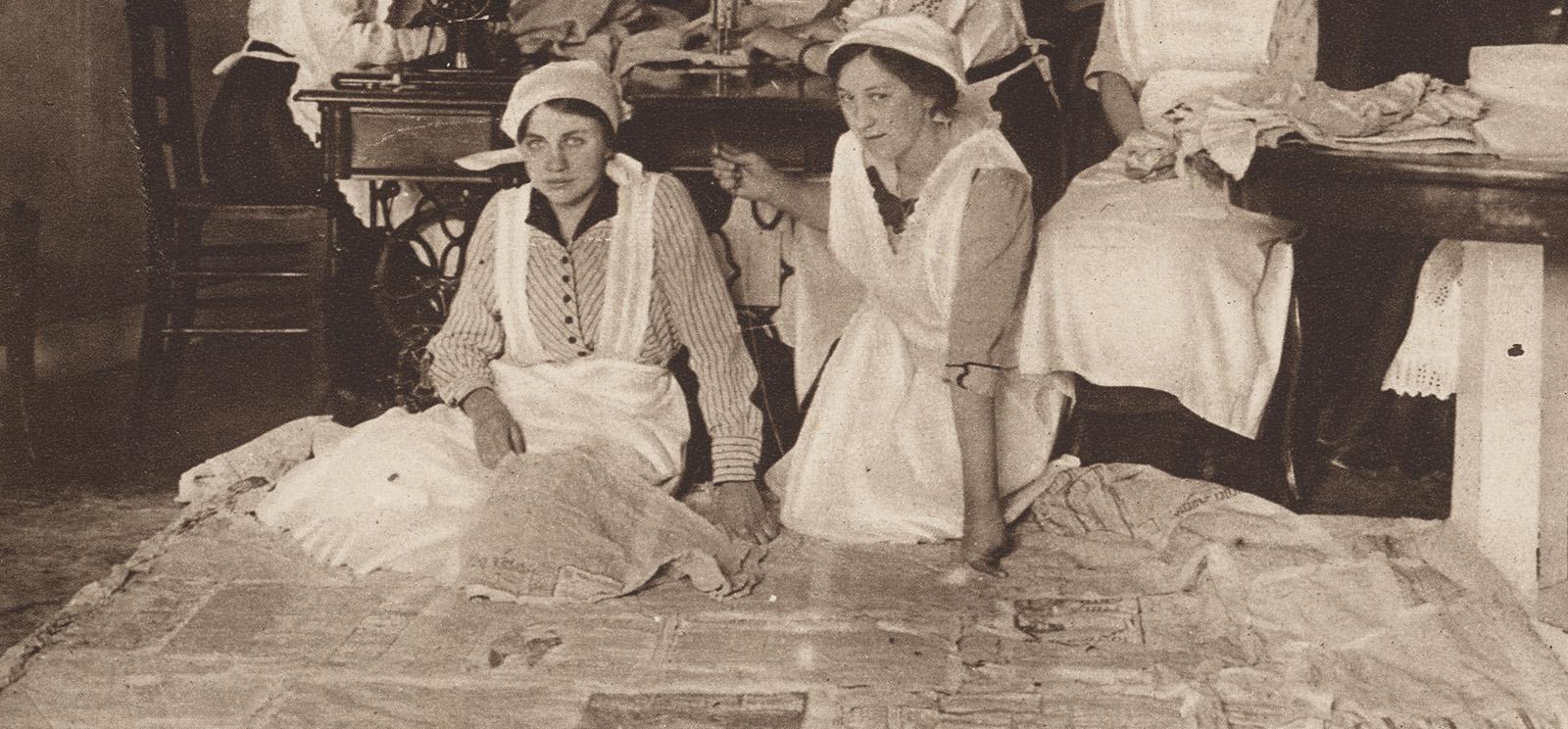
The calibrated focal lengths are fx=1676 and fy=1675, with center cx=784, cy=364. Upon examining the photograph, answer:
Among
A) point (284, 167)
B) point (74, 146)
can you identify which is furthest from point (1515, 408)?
point (74, 146)

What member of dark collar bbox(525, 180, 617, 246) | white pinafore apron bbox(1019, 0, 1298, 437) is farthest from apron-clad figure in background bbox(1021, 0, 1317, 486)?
dark collar bbox(525, 180, 617, 246)

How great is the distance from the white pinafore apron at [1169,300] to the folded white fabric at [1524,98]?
2.44ft

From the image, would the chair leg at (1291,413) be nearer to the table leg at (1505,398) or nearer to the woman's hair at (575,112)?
the table leg at (1505,398)

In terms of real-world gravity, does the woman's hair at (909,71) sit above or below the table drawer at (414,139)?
above

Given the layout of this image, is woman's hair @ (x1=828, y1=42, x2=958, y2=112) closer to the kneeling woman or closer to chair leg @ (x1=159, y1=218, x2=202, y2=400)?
the kneeling woman

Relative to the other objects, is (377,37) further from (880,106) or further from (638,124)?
(880,106)

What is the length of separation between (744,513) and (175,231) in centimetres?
213

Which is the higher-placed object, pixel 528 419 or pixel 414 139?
pixel 414 139

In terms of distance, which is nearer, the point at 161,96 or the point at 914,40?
the point at 914,40

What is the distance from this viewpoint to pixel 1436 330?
12.7ft

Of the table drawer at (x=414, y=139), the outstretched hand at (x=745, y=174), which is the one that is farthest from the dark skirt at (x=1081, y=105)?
Answer: the table drawer at (x=414, y=139)

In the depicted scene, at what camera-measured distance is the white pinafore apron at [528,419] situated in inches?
146

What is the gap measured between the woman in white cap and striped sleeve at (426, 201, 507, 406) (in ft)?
1.88

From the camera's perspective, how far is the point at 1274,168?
2.99 metres
